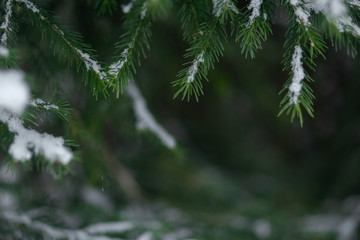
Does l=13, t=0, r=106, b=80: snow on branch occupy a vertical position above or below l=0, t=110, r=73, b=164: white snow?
above

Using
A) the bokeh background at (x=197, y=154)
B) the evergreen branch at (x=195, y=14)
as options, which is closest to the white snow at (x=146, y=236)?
the bokeh background at (x=197, y=154)

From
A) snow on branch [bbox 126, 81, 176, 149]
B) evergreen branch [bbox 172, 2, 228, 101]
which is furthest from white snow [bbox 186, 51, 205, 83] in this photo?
snow on branch [bbox 126, 81, 176, 149]

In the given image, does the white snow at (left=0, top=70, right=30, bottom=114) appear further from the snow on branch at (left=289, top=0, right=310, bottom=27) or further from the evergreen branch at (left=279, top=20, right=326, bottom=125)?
the snow on branch at (left=289, top=0, right=310, bottom=27)

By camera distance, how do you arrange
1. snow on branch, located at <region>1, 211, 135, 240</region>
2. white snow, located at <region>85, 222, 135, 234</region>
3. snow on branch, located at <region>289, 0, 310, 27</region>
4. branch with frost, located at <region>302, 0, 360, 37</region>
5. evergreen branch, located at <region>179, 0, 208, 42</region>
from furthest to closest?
white snow, located at <region>85, 222, 135, 234</region>
snow on branch, located at <region>1, 211, 135, 240</region>
evergreen branch, located at <region>179, 0, 208, 42</region>
snow on branch, located at <region>289, 0, 310, 27</region>
branch with frost, located at <region>302, 0, 360, 37</region>

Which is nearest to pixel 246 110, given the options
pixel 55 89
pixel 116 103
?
pixel 116 103

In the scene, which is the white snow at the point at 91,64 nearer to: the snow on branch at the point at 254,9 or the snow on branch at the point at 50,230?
the snow on branch at the point at 254,9

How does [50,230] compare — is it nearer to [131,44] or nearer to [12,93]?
[12,93]
